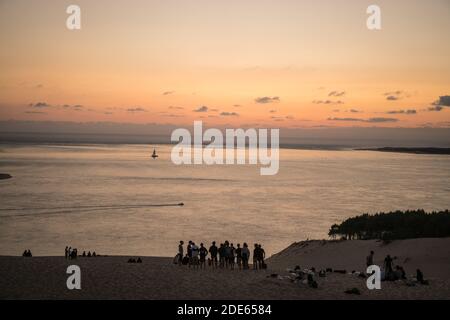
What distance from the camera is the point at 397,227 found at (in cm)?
3900

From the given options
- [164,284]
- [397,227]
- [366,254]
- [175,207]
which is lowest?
[164,284]

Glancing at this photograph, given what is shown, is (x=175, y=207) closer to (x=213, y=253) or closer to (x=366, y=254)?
(x=366, y=254)

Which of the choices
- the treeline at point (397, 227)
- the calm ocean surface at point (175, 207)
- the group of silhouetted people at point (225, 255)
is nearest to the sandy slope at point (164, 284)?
the group of silhouetted people at point (225, 255)

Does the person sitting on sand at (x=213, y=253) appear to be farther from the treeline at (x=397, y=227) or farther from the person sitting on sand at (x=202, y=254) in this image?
the treeline at (x=397, y=227)

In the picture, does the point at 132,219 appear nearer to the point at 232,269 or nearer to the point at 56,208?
the point at 56,208

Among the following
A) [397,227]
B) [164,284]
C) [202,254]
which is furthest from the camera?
[397,227]

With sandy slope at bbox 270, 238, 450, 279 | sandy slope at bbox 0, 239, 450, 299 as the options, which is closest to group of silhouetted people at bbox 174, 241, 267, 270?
sandy slope at bbox 0, 239, 450, 299

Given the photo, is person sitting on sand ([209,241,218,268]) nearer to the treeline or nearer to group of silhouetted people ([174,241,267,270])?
group of silhouetted people ([174,241,267,270])

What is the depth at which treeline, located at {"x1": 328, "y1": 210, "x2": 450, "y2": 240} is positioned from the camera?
3679 cm

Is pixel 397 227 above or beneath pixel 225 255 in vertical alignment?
above

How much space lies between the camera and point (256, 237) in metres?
46.4

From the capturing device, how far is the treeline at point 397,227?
121 ft

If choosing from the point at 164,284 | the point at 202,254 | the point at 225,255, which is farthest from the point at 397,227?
the point at 164,284
